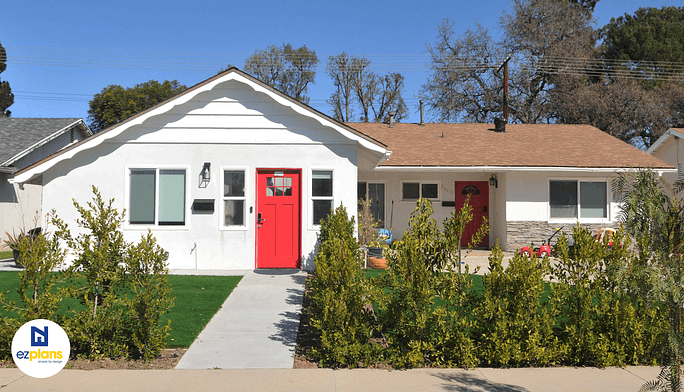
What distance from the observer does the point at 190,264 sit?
413 inches

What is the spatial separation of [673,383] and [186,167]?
367 inches

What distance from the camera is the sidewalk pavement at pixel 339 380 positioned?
448 cm

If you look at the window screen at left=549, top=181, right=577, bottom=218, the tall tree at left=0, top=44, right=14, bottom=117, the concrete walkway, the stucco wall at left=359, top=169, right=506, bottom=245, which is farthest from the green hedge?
the tall tree at left=0, top=44, right=14, bottom=117

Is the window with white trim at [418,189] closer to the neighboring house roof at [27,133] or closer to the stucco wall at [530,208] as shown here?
the stucco wall at [530,208]

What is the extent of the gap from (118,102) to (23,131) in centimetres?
1812

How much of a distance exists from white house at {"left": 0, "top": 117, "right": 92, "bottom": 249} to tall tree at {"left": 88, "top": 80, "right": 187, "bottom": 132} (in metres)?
15.4

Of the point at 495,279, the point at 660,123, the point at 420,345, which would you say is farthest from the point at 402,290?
the point at 660,123

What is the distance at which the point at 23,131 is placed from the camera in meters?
20.1

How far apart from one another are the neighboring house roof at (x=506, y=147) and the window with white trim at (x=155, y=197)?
19.0 ft

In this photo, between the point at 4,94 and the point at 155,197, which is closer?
the point at 155,197

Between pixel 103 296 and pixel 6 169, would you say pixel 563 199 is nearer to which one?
pixel 103 296

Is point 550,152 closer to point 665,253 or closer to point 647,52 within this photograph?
point 665,253

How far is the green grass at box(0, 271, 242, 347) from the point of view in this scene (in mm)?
6168

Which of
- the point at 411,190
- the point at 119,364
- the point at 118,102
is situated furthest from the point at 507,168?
the point at 118,102
